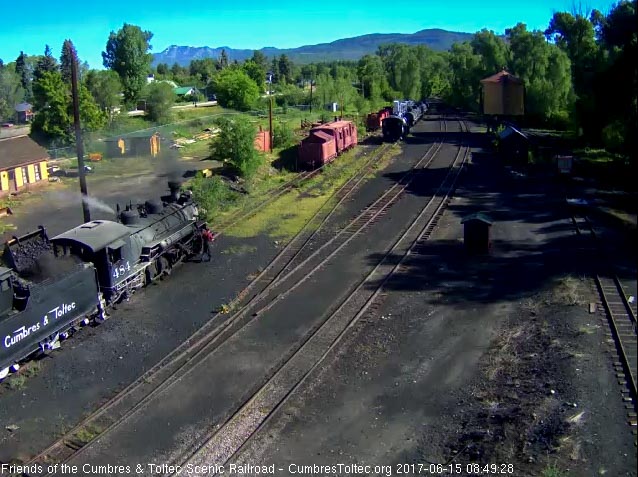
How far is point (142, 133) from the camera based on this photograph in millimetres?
57875

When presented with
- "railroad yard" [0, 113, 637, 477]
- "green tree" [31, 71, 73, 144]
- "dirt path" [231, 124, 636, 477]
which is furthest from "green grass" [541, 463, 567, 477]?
"green tree" [31, 71, 73, 144]

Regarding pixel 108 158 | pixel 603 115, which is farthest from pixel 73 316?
pixel 108 158

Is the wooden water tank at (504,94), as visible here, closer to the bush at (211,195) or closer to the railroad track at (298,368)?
the bush at (211,195)

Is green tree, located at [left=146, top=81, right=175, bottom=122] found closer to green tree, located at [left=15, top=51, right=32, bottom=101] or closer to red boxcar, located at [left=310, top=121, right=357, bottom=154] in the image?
red boxcar, located at [left=310, top=121, right=357, bottom=154]

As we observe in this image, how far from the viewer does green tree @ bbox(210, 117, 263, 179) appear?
34344mm

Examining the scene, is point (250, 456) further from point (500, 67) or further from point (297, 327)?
point (500, 67)

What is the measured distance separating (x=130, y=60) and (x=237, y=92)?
14417 millimetres

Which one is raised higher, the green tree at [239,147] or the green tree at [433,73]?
the green tree at [433,73]

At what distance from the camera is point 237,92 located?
276 ft

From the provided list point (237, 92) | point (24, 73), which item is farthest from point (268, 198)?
point (24, 73)

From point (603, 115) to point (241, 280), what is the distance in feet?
77.2

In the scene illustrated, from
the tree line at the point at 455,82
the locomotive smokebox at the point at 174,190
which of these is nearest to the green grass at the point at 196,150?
the tree line at the point at 455,82

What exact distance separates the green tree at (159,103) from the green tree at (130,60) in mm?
13739

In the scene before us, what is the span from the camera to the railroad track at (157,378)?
1055 centimetres
